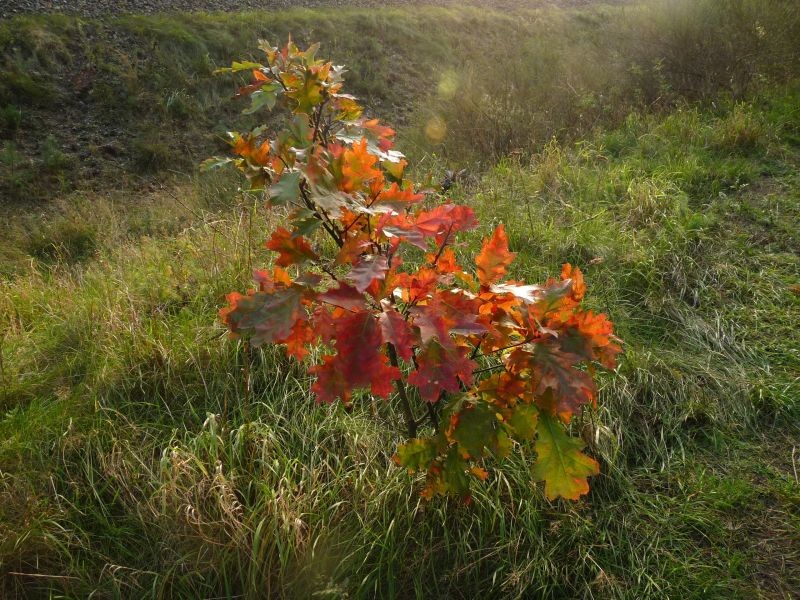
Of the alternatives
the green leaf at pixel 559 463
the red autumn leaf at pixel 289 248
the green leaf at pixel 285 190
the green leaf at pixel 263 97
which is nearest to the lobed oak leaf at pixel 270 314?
the red autumn leaf at pixel 289 248

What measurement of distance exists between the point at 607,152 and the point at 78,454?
15.5ft

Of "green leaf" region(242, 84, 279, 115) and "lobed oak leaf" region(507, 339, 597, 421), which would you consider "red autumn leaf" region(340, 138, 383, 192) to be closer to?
"green leaf" region(242, 84, 279, 115)

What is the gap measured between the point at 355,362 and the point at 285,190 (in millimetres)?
395

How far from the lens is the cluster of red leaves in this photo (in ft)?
4.10

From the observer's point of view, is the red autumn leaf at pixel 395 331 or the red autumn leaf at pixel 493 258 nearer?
the red autumn leaf at pixel 395 331

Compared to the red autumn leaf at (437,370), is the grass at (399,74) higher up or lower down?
lower down

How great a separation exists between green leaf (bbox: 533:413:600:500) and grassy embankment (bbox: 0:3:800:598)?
0.47 metres

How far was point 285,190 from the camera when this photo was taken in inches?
45.6

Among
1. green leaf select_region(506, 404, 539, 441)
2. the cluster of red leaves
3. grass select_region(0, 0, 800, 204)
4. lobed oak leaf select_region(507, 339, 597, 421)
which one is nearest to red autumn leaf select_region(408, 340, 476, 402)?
the cluster of red leaves

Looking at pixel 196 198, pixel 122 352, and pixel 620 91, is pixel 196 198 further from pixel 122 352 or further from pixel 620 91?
pixel 620 91

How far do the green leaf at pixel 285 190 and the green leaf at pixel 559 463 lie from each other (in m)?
0.85

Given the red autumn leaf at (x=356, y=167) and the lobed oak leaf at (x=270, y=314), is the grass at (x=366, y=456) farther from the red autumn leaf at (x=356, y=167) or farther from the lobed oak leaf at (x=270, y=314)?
the red autumn leaf at (x=356, y=167)

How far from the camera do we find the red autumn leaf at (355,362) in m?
1.23

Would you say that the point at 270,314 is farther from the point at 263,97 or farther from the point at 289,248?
the point at 263,97
